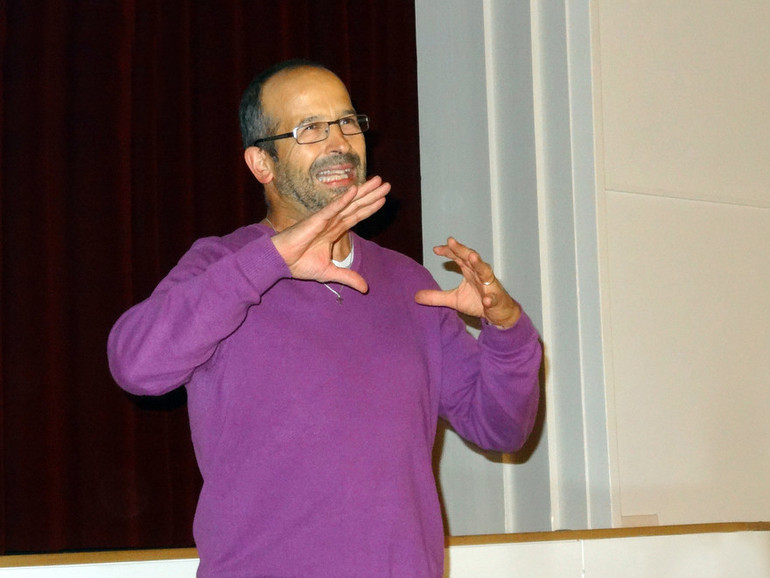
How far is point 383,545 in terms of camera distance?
1426 mm

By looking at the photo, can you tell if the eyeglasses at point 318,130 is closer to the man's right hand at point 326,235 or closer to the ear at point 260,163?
the ear at point 260,163

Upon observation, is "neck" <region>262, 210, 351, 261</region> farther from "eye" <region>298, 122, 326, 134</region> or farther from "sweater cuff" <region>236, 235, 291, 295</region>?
"sweater cuff" <region>236, 235, 291, 295</region>

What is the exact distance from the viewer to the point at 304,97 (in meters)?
1.73

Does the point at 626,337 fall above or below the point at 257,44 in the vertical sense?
below

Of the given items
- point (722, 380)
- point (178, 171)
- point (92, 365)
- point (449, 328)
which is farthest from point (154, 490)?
point (722, 380)

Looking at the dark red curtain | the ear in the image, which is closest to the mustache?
the ear

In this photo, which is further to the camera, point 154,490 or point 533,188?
point 533,188

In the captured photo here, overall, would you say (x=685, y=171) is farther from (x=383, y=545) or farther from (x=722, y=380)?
(x=383, y=545)

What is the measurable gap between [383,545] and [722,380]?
1751 millimetres

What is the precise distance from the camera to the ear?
1.78 meters

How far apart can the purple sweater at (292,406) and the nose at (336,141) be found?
0.76 ft

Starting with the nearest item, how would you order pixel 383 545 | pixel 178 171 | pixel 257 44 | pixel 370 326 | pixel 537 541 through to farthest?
pixel 383 545
pixel 370 326
pixel 537 541
pixel 178 171
pixel 257 44

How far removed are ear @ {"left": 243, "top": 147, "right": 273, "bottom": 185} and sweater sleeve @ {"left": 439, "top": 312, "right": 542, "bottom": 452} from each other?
0.43 meters

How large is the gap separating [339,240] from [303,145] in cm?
18
